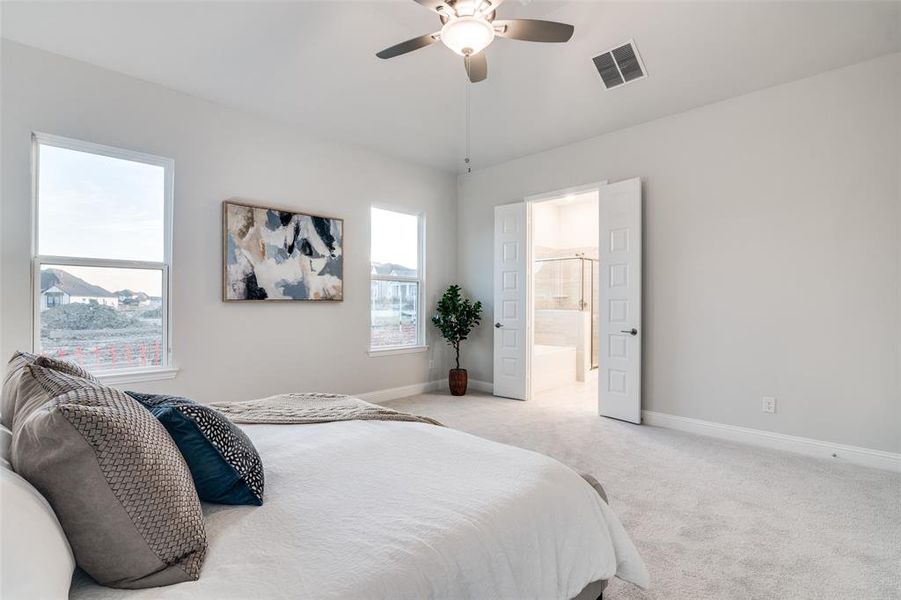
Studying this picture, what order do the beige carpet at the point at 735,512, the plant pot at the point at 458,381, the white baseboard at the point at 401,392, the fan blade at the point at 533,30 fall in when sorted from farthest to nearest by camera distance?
the plant pot at the point at 458,381
the white baseboard at the point at 401,392
the fan blade at the point at 533,30
the beige carpet at the point at 735,512

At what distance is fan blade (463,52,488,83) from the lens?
2682 millimetres

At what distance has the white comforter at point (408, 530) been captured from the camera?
3.11 feet

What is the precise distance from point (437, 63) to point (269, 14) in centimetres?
136

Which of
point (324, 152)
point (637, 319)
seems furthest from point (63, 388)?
point (637, 319)

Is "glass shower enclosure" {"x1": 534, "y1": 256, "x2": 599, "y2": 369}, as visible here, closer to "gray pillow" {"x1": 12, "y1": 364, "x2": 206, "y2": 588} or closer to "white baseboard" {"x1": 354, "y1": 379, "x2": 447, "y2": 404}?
"white baseboard" {"x1": 354, "y1": 379, "x2": 447, "y2": 404}

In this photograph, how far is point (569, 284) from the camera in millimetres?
7547

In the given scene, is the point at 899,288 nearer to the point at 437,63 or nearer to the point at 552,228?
the point at 437,63

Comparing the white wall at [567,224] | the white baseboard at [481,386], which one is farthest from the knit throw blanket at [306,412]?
the white wall at [567,224]

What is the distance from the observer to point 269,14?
120 inches

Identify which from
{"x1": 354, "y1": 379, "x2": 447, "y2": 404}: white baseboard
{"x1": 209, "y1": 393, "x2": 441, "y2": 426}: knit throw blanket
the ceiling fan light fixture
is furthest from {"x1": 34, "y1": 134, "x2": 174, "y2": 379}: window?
the ceiling fan light fixture

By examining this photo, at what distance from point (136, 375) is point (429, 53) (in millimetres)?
3497

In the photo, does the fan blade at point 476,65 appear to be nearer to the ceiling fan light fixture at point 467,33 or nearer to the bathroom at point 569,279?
the ceiling fan light fixture at point 467,33

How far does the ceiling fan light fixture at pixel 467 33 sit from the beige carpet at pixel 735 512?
107 inches

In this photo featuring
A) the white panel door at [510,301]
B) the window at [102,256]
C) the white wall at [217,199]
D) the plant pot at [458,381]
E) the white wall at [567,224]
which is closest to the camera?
the white wall at [217,199]
